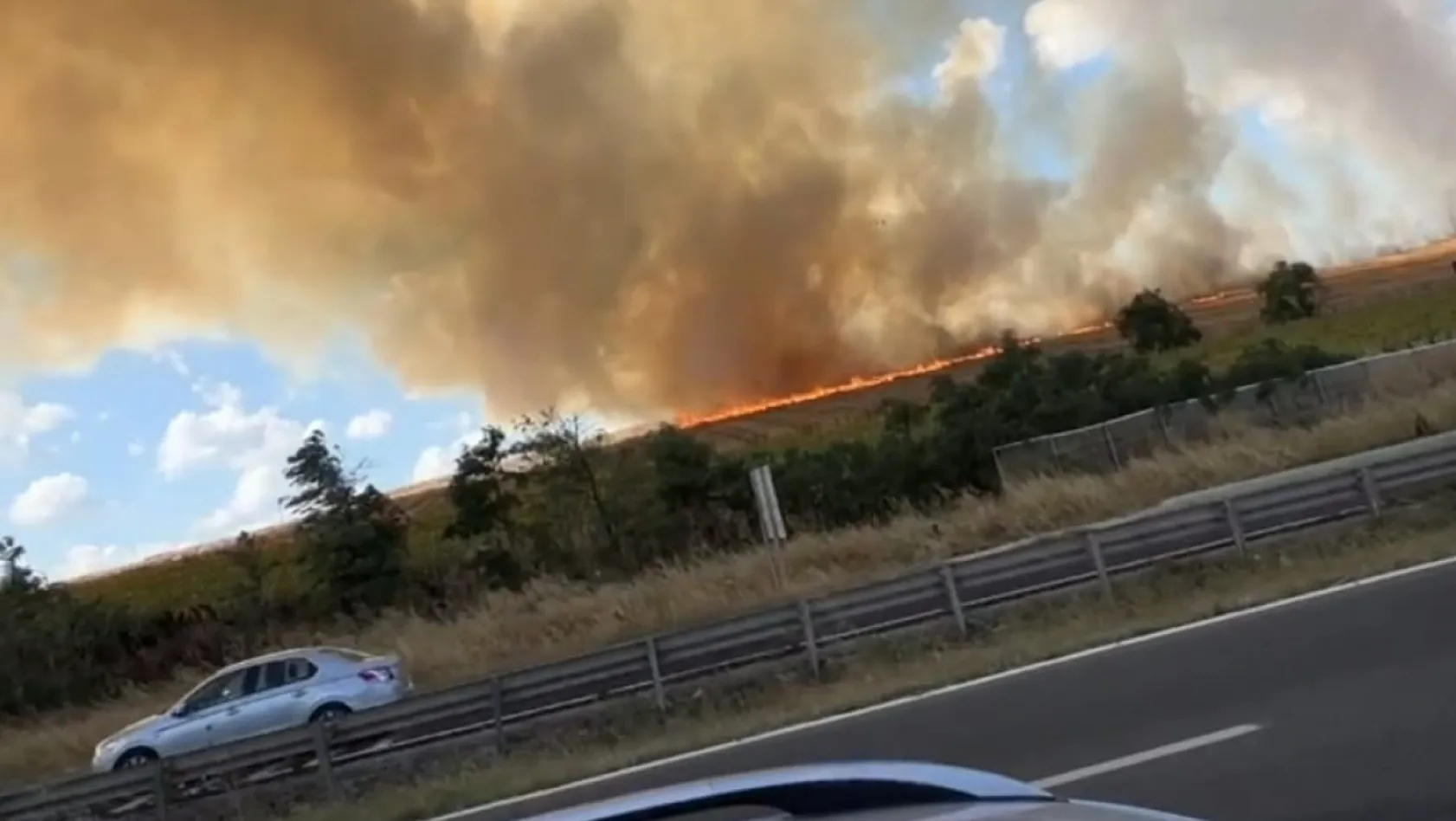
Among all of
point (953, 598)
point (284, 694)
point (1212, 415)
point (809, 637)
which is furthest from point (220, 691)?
point (1212, 415)

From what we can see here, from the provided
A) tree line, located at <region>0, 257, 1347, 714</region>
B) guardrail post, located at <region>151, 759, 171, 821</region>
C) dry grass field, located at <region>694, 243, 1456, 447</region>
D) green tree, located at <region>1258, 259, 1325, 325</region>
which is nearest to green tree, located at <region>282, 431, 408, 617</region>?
tree line, located at <region>0, 257, 1347, 714</region>

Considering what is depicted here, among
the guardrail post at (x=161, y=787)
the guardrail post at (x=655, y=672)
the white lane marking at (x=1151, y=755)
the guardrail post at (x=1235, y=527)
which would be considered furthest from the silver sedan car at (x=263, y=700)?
the white lane marking at (x=1151, y=755)

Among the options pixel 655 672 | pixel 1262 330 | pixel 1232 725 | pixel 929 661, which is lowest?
pixel 1232 725

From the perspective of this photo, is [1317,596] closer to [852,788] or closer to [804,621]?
[804,621]

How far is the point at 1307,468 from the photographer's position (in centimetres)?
2148

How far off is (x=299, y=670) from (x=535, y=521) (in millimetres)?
13754

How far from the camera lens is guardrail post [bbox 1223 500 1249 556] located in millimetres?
14141

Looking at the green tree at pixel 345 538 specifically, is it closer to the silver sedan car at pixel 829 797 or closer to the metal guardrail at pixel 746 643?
the metal guardrail at pixel 746 643

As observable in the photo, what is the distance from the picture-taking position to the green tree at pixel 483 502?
98.8 feet

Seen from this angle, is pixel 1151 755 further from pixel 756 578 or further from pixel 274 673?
pixel 756 578

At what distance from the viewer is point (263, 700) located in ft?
54.6

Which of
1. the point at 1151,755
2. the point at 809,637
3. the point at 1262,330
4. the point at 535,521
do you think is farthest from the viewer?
the point at 1262,330

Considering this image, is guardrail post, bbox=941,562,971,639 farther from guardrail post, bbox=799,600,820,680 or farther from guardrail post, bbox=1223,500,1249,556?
guardrail post, bbox=1223,500,1249,556

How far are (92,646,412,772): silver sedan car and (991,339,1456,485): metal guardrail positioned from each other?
1302cm
